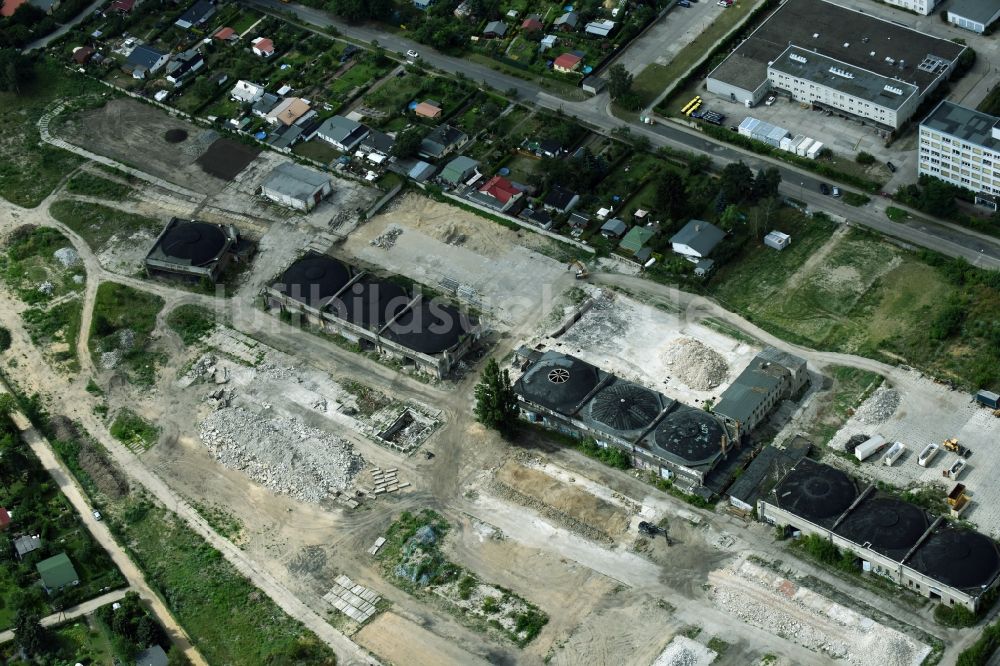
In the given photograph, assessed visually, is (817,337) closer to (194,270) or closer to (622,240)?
(622,240)

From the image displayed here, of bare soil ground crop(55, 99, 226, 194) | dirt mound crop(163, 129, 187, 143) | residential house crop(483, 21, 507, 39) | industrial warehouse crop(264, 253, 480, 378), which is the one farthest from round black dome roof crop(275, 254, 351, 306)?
residential house crop(483, 21, 507, 39)

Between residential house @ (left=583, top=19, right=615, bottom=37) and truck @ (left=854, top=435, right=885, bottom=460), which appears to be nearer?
truck @ (left=854, top=435, right=885, bottom=460)

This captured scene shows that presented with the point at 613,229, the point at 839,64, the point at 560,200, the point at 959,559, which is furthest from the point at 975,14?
the point at 959,559

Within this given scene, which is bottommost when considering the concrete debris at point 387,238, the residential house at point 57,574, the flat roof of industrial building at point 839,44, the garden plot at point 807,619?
the residential house at point 57,574

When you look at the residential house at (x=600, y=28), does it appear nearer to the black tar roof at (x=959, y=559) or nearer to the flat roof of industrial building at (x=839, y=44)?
the flat roof of industrial building at (x=839, y=44)

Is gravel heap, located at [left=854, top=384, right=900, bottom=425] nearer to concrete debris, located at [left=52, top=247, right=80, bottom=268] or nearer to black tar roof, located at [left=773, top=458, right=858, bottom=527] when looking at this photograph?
black tar roof, located at [left=773, top=458, right=858, bottom=527]

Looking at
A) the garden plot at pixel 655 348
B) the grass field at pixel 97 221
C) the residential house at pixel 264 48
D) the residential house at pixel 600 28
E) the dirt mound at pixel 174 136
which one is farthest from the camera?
the residential house at pixel 264 48

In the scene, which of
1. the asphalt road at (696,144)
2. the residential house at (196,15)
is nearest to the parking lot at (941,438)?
the asphalt road at (696,144)
